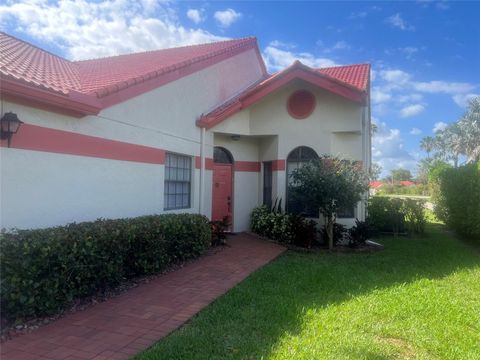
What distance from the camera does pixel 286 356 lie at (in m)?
4.00

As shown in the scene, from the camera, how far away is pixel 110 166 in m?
7.31

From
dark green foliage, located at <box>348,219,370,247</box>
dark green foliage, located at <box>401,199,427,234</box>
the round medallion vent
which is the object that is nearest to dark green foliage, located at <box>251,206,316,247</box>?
dark green foliage, located at <box>348,219,370,247</box>

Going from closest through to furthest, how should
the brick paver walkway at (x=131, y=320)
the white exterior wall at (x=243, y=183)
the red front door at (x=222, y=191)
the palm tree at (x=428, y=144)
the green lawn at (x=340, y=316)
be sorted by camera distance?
the brick paver walkway at (x=131, y=320) < the green lawn at (x=340, y=316) < the red front door at (x=222, y=191) < the white exterior wall at (x=243, y=183) < the palm tree at (x=428, y=144)

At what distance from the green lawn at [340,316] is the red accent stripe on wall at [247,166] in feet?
15.4

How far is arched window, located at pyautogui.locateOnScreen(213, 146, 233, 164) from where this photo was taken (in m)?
11.9

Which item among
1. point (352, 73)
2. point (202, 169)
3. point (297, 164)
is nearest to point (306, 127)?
point (297, 164)

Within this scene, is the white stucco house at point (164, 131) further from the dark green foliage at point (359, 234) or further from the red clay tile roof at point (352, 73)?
the dark green foliage at point (359, 234)

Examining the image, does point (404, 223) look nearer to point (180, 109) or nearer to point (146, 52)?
point (180, 109)

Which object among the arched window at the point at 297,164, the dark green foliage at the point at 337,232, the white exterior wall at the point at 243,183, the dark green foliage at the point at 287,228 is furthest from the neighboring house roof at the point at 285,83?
the dark green foliage at the point at 337,232

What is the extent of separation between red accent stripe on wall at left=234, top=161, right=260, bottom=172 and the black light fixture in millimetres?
7828

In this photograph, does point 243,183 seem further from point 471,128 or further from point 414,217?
point 471,128

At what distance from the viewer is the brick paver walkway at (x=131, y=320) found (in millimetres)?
4059

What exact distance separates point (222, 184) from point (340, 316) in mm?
7397

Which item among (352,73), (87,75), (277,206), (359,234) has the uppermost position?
(352,73)
